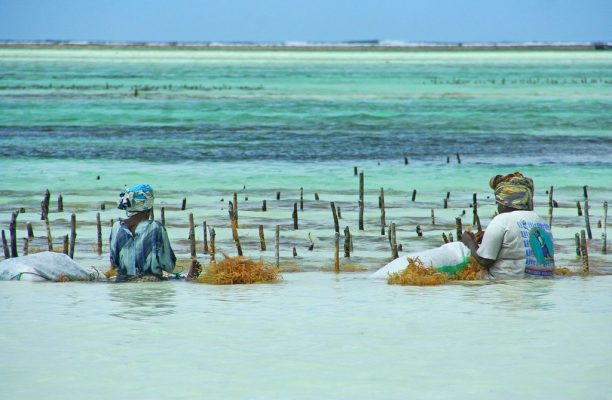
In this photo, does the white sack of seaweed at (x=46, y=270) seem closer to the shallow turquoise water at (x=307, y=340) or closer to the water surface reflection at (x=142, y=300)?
the shallow turquoise water at (x=307, y=340)

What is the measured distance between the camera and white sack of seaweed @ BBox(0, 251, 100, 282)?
10.9m

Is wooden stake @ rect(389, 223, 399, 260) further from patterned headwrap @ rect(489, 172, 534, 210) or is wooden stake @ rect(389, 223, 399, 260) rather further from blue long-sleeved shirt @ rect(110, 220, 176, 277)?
blue long-sleeved shirt @ rect(110, 220, 176, 277)

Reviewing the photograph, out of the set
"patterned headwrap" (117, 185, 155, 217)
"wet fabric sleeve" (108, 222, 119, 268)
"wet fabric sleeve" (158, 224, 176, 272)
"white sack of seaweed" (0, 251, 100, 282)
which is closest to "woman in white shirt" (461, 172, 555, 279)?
"wet fabric sleeve" (158, 224, 176, 272)

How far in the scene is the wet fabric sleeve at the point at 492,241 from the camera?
10.1 meters

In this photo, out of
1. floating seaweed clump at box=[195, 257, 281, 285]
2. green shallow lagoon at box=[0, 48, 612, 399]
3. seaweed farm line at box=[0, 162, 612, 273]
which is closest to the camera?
green shallow lagoon at box=[0, 48, 612, 399]

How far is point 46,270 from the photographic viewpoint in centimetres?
1090

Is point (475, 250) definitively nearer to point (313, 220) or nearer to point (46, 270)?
point (46, 270)

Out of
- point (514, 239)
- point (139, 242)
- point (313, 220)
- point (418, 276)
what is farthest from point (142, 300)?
point (313, 220)

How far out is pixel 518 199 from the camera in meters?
10.3

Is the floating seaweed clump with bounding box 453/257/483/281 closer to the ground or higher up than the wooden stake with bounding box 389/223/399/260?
closer to the ground

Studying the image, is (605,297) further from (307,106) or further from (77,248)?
(307,106)

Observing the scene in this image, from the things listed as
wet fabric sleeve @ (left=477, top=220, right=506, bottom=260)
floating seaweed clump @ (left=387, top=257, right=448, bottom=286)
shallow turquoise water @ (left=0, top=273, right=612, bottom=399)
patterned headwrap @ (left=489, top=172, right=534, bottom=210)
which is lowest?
shallow turquoise water @ (left=0, top=273, right=612, bottom=399)

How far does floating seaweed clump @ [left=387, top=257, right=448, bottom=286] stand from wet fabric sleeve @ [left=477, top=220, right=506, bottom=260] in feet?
1.52

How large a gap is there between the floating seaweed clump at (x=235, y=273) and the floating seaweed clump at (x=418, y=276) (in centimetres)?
120
